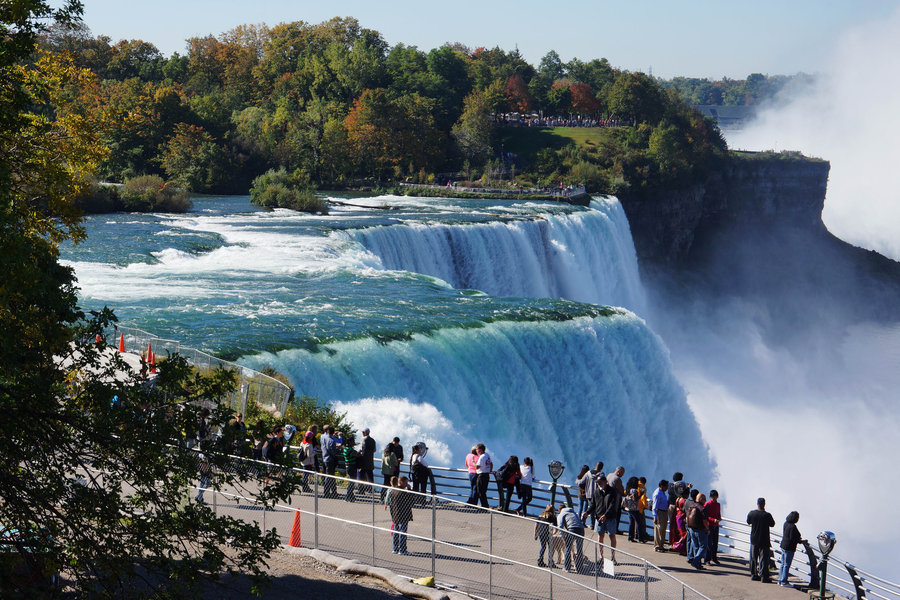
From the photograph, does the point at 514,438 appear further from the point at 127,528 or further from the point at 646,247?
the point at 646,247

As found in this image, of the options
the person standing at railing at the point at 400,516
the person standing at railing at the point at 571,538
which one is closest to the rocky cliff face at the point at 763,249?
the person standing at railing at the point at 571,538

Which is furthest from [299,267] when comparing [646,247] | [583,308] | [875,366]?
[646,247]

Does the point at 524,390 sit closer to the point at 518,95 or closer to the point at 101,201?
the point at 101,201

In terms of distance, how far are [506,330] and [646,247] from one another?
4745 centimetres

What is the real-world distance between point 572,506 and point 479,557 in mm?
2610

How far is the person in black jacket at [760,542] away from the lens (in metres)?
13.9

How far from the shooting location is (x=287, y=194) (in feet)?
175

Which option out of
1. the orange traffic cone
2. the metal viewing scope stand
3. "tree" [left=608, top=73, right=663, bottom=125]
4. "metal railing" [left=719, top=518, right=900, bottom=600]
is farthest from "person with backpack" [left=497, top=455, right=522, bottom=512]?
"tree" [left=608, top=73, right=663, bottom=125]

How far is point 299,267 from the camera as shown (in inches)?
1350

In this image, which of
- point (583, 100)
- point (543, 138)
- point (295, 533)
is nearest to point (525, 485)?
point (295, 533)

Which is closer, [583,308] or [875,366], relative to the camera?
[583,308]

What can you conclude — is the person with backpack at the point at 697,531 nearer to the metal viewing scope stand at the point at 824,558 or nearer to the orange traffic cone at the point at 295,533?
the metal viewing scope stand at the point at 824,558

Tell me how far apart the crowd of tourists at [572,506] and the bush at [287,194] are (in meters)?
37.0

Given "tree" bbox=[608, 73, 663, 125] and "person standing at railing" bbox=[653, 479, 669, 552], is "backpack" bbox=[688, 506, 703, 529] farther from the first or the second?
"tree" bbox=[608, 73, 663, 125]
